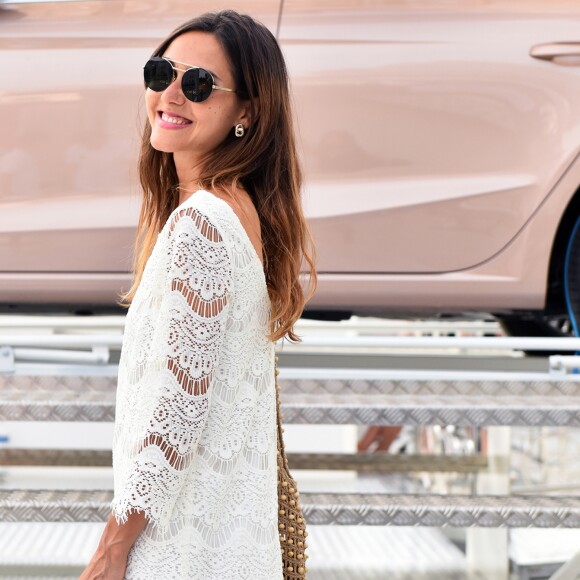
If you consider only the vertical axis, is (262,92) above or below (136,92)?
above

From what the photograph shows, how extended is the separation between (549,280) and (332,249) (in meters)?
0.71

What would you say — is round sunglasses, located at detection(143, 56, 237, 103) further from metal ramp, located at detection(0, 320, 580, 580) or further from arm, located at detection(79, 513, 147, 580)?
metal ramp, located at detection(0, 320, 580, 580)

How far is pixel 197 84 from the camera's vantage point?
112 centimetres

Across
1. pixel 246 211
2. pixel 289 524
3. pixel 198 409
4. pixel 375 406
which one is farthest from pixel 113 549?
pixel 375 406

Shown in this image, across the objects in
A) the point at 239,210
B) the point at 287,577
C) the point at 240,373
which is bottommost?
the point at 287,577

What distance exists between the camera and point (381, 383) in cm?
237

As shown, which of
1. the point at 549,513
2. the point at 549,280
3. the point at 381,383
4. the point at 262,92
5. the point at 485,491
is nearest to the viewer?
the point at 262,92

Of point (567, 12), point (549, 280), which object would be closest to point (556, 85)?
point (567, 12)

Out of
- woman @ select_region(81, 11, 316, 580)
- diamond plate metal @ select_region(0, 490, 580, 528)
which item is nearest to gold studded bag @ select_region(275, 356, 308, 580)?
woman @ select_region(81, 11, 316, 580)

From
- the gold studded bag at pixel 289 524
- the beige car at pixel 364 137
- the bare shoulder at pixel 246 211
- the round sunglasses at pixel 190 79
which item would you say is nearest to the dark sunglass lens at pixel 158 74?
the round sunglasses at pixel 190 79

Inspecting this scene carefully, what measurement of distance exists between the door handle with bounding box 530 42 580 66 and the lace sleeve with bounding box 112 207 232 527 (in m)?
1.84

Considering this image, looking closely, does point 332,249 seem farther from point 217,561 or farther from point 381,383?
point 217,561

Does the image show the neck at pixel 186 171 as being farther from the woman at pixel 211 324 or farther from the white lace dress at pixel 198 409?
the white lace dress at pixel 198 409

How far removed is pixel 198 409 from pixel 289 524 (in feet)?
0.94
